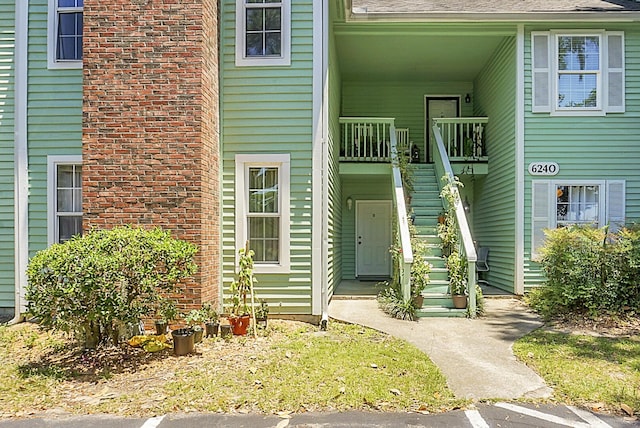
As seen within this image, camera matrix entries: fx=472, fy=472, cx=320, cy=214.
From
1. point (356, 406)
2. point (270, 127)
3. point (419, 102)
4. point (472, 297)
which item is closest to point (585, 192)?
point (472, 297)

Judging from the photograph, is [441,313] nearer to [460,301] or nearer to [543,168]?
[460,301]

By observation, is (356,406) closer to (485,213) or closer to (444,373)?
(444,373)

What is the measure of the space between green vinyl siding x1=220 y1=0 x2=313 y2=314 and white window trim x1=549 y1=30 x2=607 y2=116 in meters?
5.46

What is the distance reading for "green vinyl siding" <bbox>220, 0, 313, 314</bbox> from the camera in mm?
7664

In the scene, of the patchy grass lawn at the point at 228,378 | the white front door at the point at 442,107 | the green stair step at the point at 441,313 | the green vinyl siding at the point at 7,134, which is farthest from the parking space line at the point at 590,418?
the white front door at the point at 442,107

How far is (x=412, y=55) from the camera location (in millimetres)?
11570

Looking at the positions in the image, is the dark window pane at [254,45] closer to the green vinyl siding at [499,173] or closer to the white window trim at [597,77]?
the green vinyl siding at [499,173]

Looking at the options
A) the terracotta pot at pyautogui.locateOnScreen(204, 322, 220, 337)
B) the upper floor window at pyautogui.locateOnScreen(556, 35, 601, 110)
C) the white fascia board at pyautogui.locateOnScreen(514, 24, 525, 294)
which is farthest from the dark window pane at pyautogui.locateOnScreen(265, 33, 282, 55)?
the upper floor window at pyautogui.locateOnScreen(556, 35, 601, 110)

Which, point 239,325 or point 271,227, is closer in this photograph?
point 239,325

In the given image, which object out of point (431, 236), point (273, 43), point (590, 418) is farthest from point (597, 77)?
point (590, 418)

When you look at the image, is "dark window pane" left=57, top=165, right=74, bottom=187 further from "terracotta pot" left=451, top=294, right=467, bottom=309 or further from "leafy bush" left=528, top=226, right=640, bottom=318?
"leafy bush" left=528, top=226, right=640, bottom=318

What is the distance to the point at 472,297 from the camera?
7.91 m

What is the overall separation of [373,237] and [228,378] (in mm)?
8449

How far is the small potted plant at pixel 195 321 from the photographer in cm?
621
